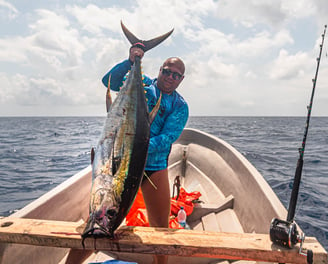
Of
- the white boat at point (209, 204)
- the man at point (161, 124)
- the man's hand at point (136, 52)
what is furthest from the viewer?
the white boat at point (209, 204)

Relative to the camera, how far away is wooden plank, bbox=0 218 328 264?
158 centimetres

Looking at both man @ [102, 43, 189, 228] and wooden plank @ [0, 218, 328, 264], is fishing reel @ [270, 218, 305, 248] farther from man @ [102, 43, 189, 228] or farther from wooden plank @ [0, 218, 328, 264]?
man @ [102, 43, 189, 228]

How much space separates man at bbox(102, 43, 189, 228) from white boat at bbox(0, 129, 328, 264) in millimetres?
1139

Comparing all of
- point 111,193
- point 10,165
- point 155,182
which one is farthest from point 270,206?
point 10,165

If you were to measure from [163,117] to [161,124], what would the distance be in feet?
0.25

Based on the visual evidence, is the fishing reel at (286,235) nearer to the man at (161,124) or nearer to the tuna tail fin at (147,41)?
the man at (161,124)

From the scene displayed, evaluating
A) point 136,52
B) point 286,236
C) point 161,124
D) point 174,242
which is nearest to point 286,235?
point 286,236

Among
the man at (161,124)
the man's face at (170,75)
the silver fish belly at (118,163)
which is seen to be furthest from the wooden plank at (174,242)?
the man's face at (170,75)

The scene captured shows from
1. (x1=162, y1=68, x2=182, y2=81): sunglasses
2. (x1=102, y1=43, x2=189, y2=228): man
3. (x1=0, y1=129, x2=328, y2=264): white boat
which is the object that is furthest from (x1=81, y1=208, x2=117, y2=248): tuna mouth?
(x1=162, y1=68, x2=182, y2=81): sunglasses

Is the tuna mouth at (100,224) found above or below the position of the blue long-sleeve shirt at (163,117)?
below

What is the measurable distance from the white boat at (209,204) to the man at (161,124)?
1139 mm

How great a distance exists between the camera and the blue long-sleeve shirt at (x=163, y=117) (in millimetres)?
2316

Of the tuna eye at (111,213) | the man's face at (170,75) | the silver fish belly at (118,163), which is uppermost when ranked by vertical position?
the man's face at (170,75)

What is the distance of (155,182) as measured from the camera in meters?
2.33
